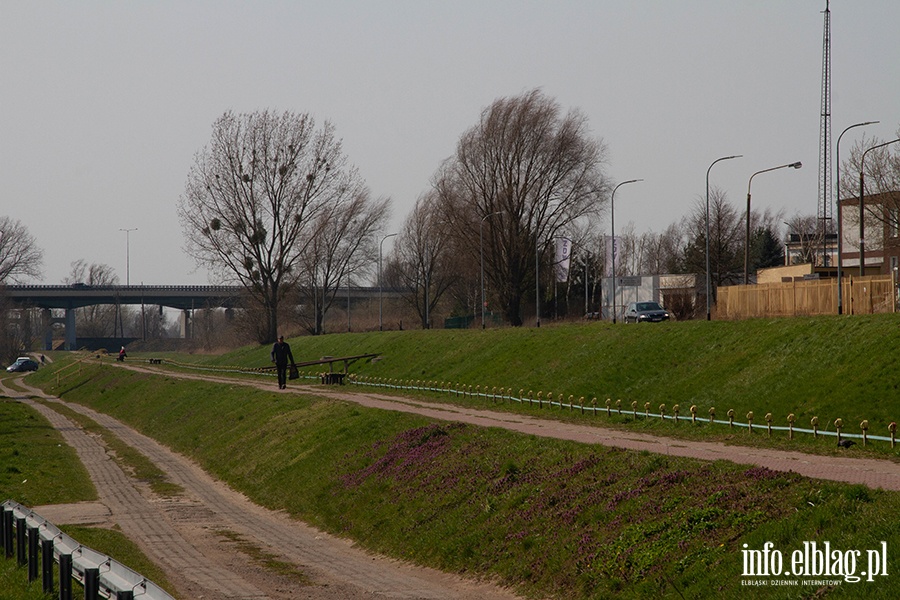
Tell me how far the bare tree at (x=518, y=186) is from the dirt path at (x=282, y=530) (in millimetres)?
38879

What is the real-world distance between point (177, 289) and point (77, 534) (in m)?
129

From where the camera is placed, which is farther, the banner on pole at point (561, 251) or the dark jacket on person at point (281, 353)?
the banner on pole at point (561, 251)

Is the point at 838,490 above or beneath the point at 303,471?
above

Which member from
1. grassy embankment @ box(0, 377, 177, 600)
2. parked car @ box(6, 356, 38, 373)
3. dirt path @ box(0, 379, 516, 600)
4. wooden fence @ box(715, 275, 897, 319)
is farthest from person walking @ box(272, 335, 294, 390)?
parked car @ box(6, 356, 38, 373)

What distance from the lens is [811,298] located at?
40.5 meters

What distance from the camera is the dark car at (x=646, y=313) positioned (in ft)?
193

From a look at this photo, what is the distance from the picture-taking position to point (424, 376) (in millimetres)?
51062

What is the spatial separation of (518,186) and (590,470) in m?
52.9

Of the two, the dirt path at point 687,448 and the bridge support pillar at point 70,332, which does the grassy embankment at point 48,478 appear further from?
the bridge support pillar at point 70,332

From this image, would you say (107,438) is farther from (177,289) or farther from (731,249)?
(177,289)

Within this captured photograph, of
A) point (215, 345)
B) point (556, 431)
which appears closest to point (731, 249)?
point (215, 345)

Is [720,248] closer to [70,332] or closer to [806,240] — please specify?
[806,240]

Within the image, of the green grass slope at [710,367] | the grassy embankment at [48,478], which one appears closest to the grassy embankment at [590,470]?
the green grass slope at [710,367]

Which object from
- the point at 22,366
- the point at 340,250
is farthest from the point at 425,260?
the point at 22,366
